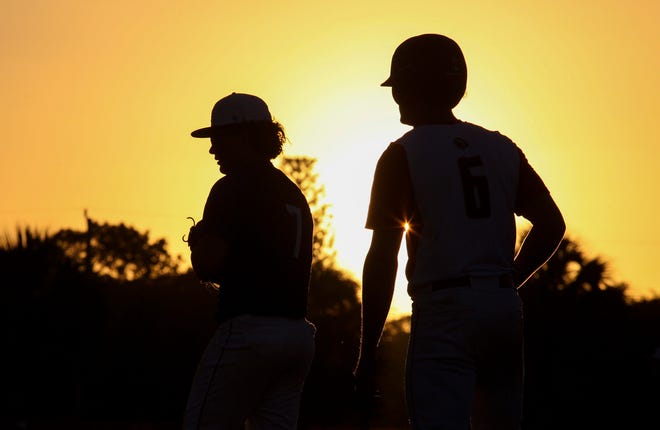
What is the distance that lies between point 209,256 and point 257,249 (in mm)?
281

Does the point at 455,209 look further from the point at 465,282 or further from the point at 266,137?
the point at 266,137

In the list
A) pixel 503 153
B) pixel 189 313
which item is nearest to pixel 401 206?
pixel 503 153

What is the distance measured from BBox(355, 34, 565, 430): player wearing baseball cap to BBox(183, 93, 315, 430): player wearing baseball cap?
137 centimetres

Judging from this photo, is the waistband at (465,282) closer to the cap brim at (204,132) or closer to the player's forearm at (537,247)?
the player's forearm at (537,247)

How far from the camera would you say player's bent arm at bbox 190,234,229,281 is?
6344 millimetres

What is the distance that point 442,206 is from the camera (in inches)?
200

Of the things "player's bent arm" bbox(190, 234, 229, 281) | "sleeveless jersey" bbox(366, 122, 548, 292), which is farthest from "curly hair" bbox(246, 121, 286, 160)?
"sleeveless jersey" bbox(366, 122, 548, 292)

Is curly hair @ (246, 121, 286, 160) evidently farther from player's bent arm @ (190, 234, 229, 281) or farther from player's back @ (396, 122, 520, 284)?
player's back @ (396, 122, 520, 284)

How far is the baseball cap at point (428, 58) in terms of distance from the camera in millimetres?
5363

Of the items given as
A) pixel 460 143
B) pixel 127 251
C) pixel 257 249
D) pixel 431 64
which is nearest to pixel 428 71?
pixel 431 64

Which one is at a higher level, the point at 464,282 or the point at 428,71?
the point at 428,71

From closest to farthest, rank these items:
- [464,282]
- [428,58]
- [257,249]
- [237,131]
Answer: [464,282], [428,58], [257,249], [237,131]

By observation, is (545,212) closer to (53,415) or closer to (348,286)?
(53,415)

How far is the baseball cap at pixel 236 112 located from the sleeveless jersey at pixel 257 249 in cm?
33
